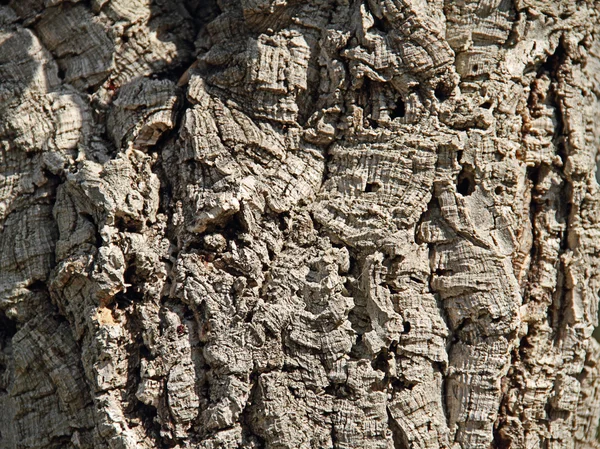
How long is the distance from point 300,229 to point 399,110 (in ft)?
2.00

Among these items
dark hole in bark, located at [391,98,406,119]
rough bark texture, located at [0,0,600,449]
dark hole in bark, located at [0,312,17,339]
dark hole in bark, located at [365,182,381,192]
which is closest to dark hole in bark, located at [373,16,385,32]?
rough bark texture, located at [0,0,600,449]

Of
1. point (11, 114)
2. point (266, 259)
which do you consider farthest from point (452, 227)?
point (11, 114)

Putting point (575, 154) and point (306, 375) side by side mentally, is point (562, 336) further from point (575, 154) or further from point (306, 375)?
point (306, 375)

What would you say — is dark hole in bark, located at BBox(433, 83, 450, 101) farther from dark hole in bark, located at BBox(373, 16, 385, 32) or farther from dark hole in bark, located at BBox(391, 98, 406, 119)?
dark hole in bark, located at BBox(373, 16, 385, 32)

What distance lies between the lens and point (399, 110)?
8.03ft

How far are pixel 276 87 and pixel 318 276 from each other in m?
0.75

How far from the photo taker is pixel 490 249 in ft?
7.68

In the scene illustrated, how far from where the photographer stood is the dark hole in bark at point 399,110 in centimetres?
243

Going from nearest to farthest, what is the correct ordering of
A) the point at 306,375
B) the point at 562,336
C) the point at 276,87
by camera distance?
the point at 306,375
the point at 276,87
the point at 562,336

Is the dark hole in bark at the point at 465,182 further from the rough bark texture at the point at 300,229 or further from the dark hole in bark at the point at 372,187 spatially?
the dark hole in bark at the point at 372,187

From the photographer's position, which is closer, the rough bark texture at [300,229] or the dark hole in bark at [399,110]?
the rough bark texture at [300,229]

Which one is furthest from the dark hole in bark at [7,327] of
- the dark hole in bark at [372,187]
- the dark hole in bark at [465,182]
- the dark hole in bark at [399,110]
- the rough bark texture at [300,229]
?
the dark hole in bark at [465,182]

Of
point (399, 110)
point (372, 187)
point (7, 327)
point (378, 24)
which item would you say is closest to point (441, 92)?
point (399, 110)

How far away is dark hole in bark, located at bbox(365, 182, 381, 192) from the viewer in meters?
2.39
